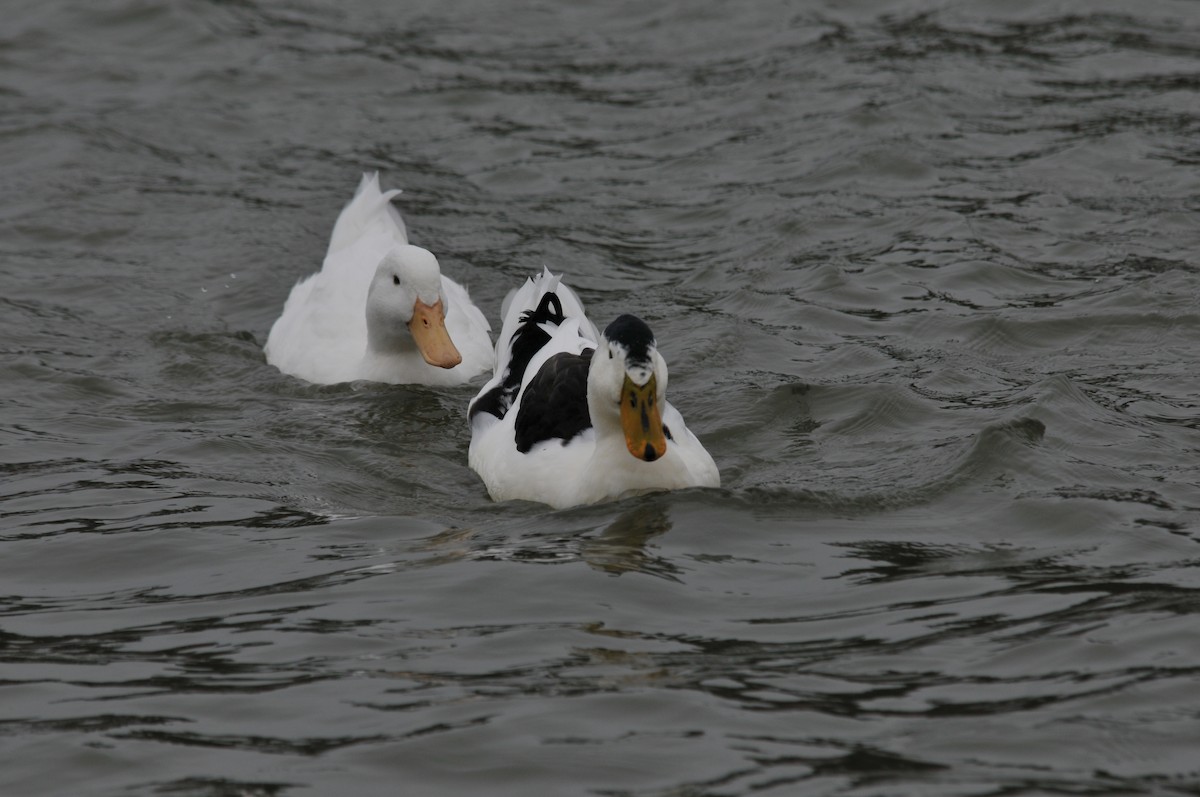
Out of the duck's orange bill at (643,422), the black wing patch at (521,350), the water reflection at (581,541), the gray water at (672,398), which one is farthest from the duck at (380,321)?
the duck's orange bill at (643,422)

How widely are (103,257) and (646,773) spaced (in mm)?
9221

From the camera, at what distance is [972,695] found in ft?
19.2

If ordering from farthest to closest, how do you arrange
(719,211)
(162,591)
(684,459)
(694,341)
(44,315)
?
1. (719,211)
2. (44,315)
3. (694,341)
4. (684,459)
5. (162,591)

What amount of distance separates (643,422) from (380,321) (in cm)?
335

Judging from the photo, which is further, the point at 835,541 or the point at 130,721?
the point at 835,541

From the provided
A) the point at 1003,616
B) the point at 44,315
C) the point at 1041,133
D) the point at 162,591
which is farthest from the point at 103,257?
the point at 1003,616

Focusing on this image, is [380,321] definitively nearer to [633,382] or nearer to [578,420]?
[578,420]

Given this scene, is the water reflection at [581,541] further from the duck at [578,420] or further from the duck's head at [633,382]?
the duck's head at [633,382]

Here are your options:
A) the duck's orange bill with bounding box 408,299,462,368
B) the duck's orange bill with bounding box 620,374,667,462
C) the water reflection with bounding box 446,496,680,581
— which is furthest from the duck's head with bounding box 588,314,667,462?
the duck's orange bill with bounding box 408,299,462,368

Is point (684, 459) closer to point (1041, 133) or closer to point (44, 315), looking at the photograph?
point (44, 315)

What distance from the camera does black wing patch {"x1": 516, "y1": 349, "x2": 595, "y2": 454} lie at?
8.66 m

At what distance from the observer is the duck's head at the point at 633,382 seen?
306 inches

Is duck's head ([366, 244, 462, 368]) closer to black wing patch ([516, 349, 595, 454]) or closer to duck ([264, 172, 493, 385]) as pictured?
duck ([264, 172, 493, 385])

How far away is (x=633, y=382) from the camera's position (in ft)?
25.5
